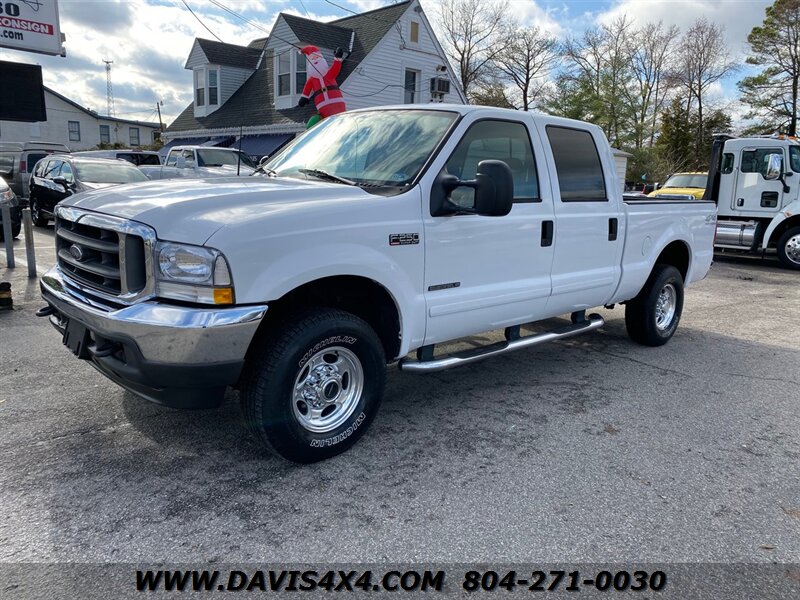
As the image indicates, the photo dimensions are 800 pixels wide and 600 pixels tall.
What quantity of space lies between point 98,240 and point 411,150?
6.38 feet

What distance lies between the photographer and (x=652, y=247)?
5.87m

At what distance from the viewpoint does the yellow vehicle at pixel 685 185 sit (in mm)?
16250

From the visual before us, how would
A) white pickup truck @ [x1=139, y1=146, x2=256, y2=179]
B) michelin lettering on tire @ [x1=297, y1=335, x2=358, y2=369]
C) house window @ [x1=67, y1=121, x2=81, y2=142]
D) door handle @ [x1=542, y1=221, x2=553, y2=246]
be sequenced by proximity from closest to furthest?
michelin lettering on tire @ [x1=297, y1=335, x2=358, y2=369] → door handle @ [x1=542, y1=221, x2=553, y2=246] → white pickup truck @ [x1=139, y1=146, x2=256, y2=179] → house window @ [x1=67, y1=121, x2=81, y2=142]

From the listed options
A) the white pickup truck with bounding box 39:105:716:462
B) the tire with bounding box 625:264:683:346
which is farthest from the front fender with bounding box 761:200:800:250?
the white pickup truck with bounding box 39:105:716:462

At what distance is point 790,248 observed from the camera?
12719 mm

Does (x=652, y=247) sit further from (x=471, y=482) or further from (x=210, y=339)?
(x=210, y=339)

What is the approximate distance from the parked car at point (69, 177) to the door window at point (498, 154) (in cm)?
1022

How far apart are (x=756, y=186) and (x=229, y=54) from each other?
2155 cm

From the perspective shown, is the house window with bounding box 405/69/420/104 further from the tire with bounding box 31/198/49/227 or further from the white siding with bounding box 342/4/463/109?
the tire with bounding box 31/198/49/227

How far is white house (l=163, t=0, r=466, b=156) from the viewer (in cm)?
2259

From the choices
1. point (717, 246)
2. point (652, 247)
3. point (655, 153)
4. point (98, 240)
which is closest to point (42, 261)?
point (98, 240)

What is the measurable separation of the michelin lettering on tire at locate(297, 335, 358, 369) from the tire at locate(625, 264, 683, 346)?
3.68 metres

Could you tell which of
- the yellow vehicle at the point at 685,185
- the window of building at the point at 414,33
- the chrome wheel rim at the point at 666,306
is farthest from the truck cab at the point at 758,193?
the window of building at the point at 414,33

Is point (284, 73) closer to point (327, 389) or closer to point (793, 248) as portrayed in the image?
point (793, 248)
